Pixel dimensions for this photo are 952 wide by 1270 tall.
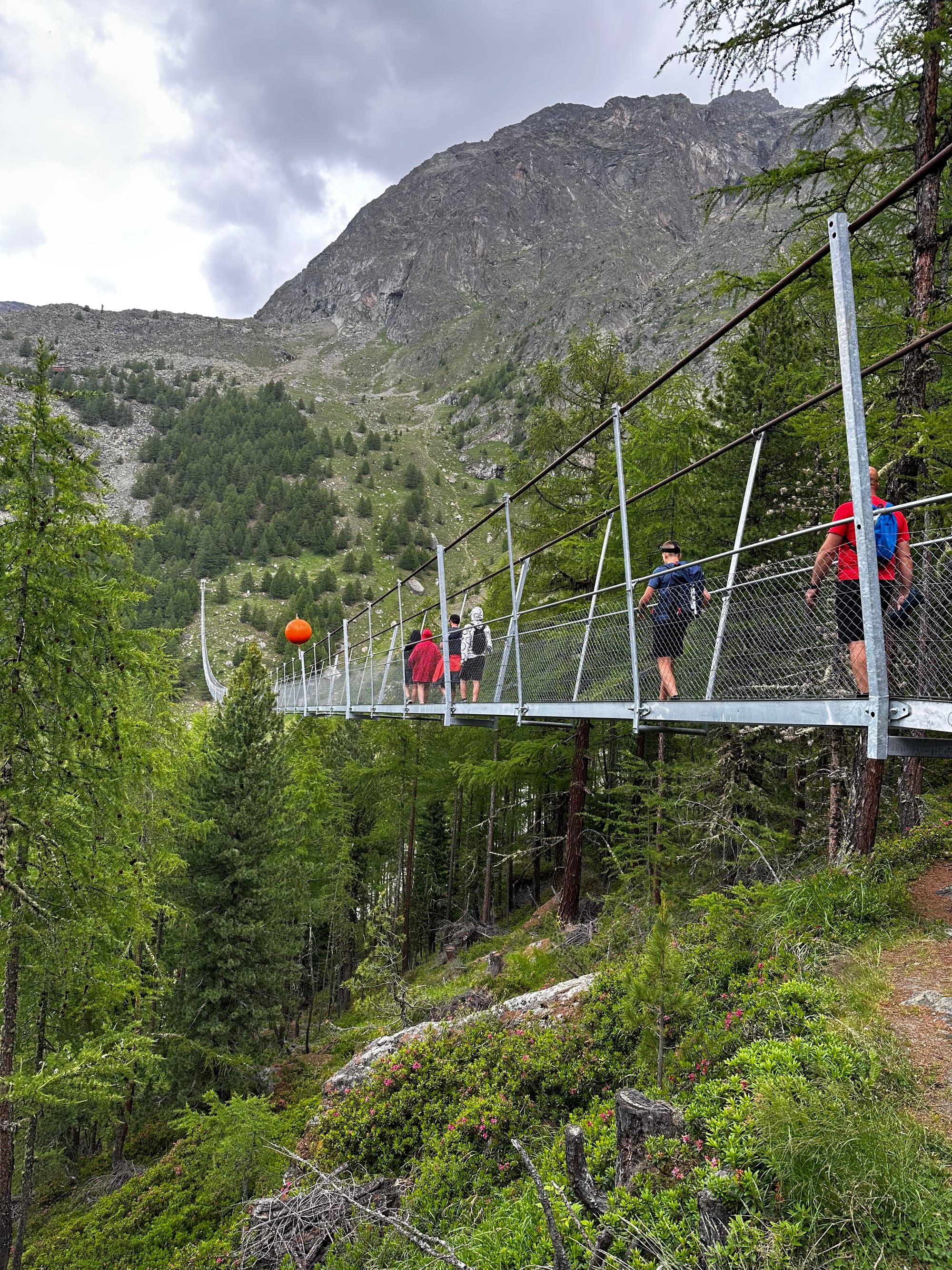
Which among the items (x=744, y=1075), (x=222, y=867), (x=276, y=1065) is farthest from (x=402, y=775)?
(x=744, y=1075)

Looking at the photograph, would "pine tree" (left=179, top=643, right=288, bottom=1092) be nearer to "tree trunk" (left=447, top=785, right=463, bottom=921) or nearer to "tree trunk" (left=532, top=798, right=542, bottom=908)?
"tree trunk" (left=532, top=798, right=542, bottom=908)

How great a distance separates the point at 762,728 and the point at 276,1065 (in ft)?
50.0

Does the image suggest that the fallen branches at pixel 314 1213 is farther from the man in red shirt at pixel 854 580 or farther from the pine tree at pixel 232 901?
the pine tree at pixel 232 901

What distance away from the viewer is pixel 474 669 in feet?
26.5

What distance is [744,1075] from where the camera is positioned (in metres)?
2.86

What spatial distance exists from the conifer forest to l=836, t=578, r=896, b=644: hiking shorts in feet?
0.88

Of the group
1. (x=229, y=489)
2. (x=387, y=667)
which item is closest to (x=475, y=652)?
(x=387, y=667)

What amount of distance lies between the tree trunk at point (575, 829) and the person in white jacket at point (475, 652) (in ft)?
6.70

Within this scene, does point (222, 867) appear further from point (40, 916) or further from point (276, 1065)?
point (40, 916)

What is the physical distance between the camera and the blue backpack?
3.12 metres

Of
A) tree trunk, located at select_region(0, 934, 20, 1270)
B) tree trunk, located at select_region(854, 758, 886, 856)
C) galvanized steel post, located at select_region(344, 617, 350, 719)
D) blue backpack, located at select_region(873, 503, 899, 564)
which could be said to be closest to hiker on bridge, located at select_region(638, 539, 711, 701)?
blue backpack, located at select_region(873, 503, 899, 564)

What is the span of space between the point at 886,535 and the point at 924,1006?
2.31 meters

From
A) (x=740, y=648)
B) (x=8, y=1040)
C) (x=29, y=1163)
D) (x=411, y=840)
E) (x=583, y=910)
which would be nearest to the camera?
(x=740, y=648)

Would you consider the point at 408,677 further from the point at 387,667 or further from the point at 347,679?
the point at 347,679
